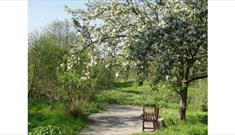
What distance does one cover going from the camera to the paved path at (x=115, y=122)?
5.67 m

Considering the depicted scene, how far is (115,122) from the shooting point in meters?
6.54

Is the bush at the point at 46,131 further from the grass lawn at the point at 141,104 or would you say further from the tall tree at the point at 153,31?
the tall tree at the point at 153,31

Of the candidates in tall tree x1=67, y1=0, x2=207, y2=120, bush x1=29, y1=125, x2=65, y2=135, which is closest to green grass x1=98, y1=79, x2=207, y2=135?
tall tree x1=67, y1=0, x2=207, y2=120

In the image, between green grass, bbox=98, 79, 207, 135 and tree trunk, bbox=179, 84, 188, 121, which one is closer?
green grass, bbox=98, 79, 207, 135

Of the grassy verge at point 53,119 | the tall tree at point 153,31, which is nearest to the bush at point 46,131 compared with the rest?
the grassy verge at point 53,119

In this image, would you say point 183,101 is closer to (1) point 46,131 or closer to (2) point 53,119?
(1) point 46,131

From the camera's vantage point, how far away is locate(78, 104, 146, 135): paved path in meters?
5.67

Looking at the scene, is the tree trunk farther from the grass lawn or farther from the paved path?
the paved path

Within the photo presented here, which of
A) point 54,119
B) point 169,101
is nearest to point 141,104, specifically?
point 169,101
